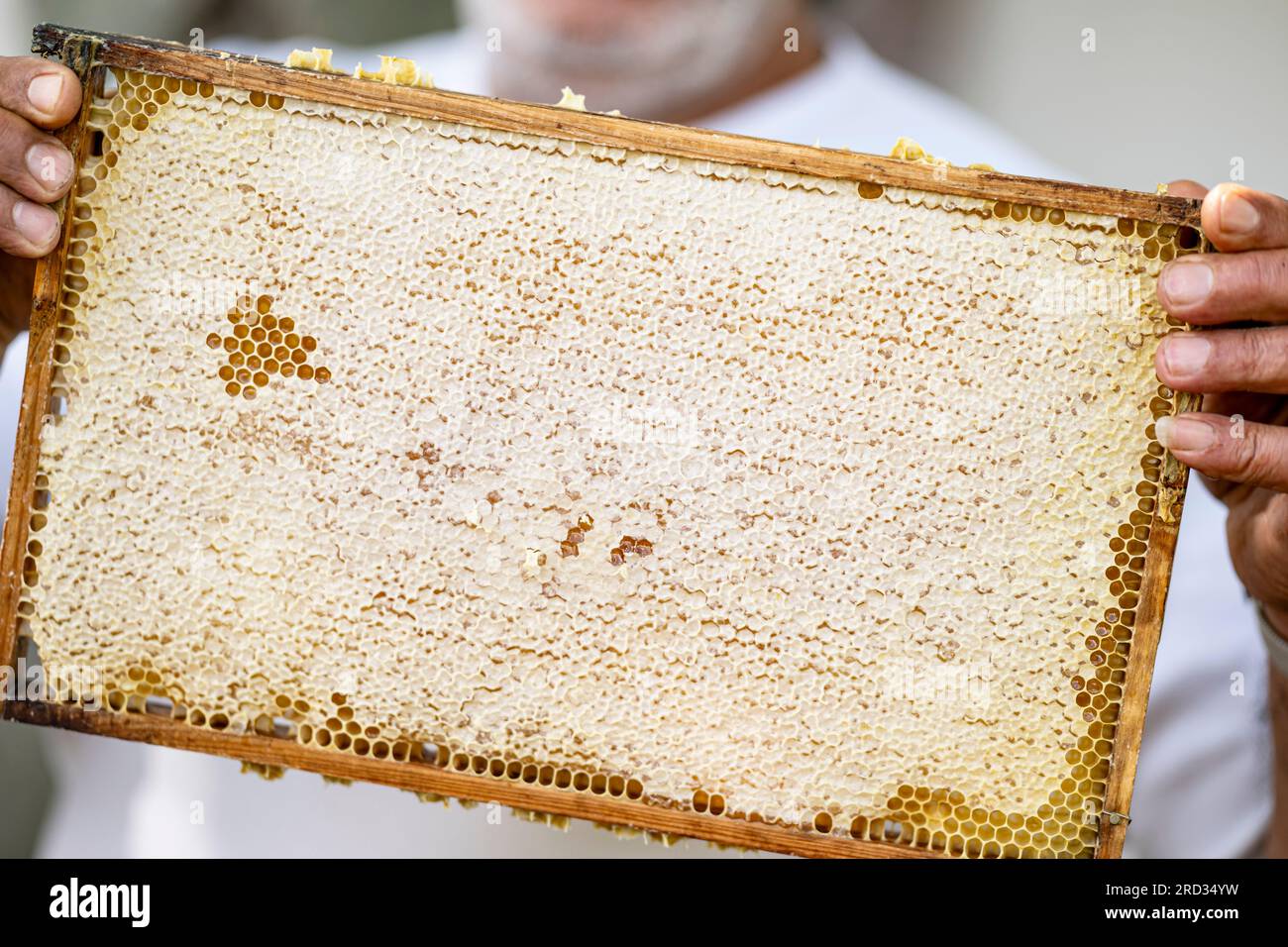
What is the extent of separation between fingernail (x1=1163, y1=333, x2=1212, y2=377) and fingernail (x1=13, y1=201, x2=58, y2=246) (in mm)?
1434

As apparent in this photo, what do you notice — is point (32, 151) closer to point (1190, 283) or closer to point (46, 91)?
point (46, 91)

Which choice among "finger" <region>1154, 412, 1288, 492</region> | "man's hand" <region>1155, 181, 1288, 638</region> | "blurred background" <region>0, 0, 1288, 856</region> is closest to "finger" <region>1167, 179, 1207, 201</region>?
"man's hand" <region>1155, 181, 1288, 638</region>

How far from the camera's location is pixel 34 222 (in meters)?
1.06

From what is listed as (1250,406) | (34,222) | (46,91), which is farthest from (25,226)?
(1250,406)

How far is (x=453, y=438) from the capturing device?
112cm

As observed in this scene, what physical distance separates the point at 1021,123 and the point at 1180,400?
1.45 metres

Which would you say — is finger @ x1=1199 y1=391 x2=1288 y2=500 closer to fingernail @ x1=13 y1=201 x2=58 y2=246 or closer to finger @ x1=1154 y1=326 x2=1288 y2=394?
finger @ x1=1154 y1=326 x2=1288 y2=394

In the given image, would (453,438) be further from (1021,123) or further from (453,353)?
(1021,123)

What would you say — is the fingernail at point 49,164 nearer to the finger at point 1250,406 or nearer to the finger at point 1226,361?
the finger at point 1226,361

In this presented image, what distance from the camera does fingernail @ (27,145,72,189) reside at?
1057 mm

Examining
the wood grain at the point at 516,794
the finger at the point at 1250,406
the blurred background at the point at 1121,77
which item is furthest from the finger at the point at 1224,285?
the blurred background at the point at 1121,77

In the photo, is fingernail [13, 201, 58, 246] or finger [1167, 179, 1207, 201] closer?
fingernail [13, 201, 58, 246]

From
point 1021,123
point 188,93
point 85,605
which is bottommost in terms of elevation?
point 85,605

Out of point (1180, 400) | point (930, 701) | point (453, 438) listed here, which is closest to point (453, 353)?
point (453, 438)
